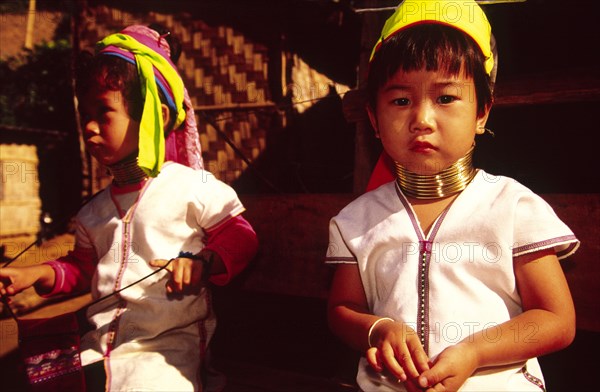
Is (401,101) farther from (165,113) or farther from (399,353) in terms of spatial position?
(165,113)

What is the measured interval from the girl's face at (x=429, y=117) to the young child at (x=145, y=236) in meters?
0.92

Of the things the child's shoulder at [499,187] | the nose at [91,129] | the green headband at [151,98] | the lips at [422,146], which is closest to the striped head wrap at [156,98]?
the green headband at [151,98]

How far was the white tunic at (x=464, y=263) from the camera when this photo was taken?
1.38 meters

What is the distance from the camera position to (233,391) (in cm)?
221

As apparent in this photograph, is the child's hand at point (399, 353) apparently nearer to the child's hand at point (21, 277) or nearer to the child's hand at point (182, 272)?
the child's hand at point (182, 272)

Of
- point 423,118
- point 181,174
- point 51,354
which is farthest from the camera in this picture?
point 181,174

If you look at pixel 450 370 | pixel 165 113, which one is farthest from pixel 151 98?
pixel 450 370

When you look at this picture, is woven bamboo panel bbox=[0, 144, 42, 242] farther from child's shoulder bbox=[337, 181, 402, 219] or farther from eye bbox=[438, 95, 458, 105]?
eye bbox=[438, 95, 458, 105]

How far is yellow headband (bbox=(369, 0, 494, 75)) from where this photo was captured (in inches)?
58.5

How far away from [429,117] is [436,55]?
0.70 ft

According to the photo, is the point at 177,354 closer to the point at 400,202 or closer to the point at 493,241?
the point at 400,202

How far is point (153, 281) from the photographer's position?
2004 mm

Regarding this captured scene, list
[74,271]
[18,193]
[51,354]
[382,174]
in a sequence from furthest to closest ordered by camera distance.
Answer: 1. [18,193]
2. [74,271]
3. [382,174]
4. [51,354]

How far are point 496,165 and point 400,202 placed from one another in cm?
339
